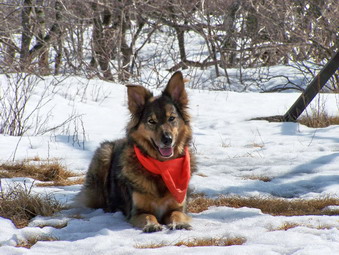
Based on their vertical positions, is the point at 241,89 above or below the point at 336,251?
above

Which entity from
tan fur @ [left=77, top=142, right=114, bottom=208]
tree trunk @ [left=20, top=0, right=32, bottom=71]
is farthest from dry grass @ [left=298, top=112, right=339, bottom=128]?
tree trunk @ [left=20, top=0, right=32, bottom=71]

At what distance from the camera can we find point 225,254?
345 cm

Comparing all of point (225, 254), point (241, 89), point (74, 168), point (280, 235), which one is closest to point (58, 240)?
point (225, 254)

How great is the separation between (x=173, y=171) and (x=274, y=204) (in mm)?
1165

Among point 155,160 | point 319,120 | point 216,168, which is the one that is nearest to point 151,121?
point 155,160

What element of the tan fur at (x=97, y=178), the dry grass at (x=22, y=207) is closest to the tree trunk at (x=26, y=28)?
the tan fur at (x=97, y=178)

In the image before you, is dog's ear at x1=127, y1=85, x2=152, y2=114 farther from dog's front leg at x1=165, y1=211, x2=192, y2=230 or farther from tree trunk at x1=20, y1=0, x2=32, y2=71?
tree trunk at x1=20, y1=0, x2=32, y2=71

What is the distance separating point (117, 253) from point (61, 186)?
2.82 meters

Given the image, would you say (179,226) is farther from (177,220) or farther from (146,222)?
(146,222)

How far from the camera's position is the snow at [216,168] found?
382 centimetres

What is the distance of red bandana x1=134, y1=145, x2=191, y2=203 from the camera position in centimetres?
478

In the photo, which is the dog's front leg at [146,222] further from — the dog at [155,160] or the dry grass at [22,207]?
the dry grass at [22,207]

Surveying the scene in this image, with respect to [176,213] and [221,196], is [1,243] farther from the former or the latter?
[221,196]

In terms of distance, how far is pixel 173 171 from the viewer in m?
4.89
